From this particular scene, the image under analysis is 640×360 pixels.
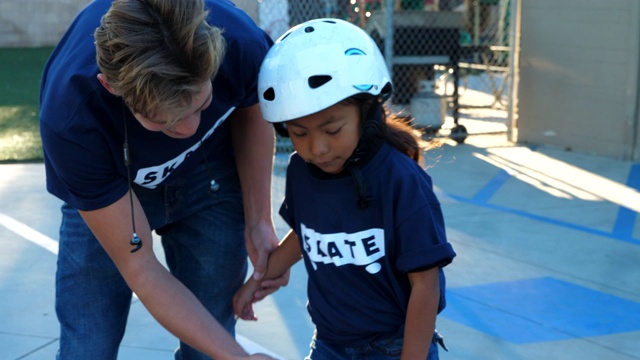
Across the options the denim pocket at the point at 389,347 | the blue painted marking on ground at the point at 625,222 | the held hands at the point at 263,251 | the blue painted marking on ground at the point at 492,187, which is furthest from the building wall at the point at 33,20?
the denim pocket at the point at 389,347

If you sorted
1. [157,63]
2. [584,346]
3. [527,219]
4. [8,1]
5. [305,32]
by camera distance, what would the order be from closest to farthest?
[157,63] → [305,32] → [584,346] → [527,219] → [8,1]

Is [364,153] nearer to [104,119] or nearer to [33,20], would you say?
[104,119]

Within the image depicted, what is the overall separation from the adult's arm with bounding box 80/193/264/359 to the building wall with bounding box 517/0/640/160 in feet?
22.3

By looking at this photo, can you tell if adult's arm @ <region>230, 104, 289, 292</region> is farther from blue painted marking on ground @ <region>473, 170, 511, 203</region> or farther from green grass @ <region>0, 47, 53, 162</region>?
green grass @ <region>0, 47, 53, 162</region>

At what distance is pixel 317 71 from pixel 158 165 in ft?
2.06

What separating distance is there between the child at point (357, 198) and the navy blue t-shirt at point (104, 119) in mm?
182

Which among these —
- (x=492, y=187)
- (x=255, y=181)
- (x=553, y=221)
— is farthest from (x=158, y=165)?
(x=492, y=187)

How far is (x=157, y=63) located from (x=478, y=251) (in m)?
→ 4.04

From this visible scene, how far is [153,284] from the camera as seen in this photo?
2680 millimetres

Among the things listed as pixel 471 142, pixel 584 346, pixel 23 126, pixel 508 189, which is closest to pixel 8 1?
pixel 23 126

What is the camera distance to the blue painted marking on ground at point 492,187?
23.9 feet

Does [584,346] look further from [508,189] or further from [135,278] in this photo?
[508,189]

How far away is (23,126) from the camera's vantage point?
1074cm

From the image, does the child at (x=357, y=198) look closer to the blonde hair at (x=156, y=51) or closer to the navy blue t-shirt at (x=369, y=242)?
the navy blue t-shirt at (x=369, y=242)
